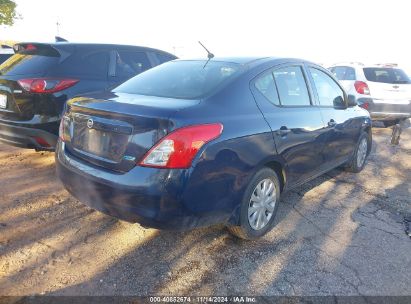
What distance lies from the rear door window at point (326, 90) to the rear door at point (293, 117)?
0.26m

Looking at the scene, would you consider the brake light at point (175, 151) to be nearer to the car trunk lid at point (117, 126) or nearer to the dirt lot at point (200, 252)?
the car trunk lid at point (117, 126)

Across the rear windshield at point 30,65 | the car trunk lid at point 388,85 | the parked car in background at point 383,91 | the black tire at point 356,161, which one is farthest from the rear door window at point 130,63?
the car trunk lid at point 388,85

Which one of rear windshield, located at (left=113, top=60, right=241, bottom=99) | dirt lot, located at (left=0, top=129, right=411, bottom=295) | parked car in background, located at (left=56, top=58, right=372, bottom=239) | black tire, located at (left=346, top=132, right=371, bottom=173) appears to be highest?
rear windshield, located at (left=113, top=60, right=241, bottom=99)

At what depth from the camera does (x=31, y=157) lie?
5215mm

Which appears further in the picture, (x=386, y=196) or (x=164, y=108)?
(x=386, y=196)

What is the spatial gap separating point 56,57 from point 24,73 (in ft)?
1.40

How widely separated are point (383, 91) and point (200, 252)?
24.8 ft

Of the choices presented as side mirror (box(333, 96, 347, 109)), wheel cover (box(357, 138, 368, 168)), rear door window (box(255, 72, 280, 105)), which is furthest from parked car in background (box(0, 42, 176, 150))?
wheel cover (box(357, 138, 368, 168))

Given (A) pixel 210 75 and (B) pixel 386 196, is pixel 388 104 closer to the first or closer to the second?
(B) pixel 386 196

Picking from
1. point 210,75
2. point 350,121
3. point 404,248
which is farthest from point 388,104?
point 210,75

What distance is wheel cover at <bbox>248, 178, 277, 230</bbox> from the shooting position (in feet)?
9.98

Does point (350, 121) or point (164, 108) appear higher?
point (164, 108)

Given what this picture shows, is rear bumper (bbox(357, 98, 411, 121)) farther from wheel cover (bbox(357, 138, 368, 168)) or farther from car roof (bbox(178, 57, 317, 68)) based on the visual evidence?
car roof (bbox(178, 57, 317, 68))

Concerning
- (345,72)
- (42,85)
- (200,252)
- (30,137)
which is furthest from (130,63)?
(345,72)
